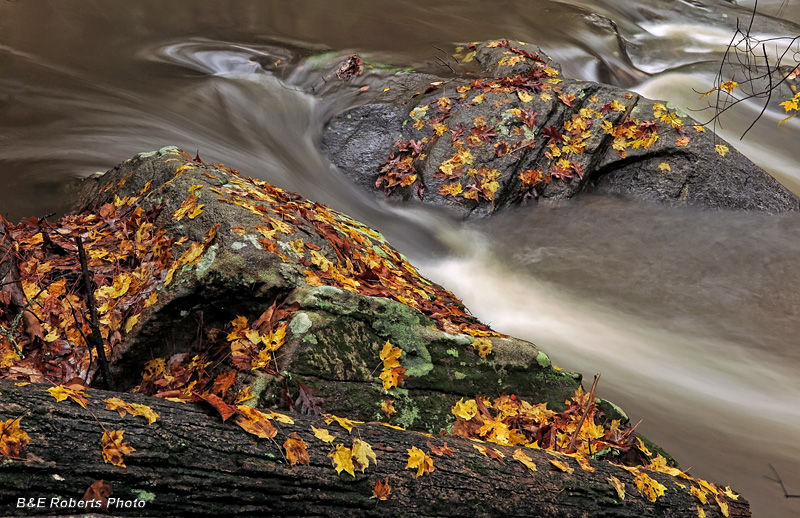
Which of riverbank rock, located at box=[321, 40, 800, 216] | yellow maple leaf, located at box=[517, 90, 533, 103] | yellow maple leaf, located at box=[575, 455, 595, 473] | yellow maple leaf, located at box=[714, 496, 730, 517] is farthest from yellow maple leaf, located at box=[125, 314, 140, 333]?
yellow maple leaf, located at box=[517, 90, 533, 103]


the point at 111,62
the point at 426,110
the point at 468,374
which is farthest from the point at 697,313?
the point at 111,62

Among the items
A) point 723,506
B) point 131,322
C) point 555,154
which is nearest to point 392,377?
point 131,322

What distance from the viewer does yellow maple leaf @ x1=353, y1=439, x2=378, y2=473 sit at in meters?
1.94

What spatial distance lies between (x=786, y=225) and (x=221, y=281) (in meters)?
5.93

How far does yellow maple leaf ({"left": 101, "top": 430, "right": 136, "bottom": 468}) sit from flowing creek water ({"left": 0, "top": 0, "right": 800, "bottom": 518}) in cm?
338

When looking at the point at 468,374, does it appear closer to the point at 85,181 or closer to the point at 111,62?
the point at 85,181

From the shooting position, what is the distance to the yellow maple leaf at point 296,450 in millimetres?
1856

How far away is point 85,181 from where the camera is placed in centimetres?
564

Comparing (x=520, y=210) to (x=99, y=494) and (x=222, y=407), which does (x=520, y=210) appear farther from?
(x=99, y=494)

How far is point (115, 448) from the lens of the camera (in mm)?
1650

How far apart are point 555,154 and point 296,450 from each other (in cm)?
544

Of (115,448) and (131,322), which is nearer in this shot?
(115,448)

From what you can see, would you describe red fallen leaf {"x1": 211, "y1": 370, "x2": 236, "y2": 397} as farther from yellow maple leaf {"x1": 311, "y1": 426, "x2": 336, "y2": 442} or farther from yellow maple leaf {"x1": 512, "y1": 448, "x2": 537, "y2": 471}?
yellow maple leaf {"x1": 512, "y1": 448, "x2": 537, "y2": 471}

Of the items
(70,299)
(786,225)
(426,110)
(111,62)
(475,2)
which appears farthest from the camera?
(475,2)
